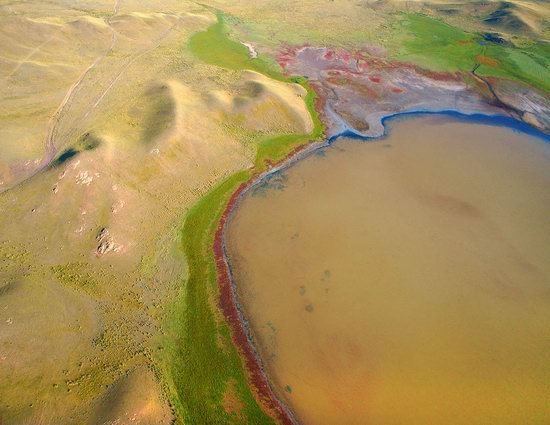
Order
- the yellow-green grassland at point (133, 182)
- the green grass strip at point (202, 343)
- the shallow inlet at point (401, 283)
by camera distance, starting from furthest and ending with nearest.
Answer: the shallow inlet at point (401, 283) → the yellow-green grassland at point (133, 182) → the green grass strip at point (202, 343)

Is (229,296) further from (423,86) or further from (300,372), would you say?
(423,86)

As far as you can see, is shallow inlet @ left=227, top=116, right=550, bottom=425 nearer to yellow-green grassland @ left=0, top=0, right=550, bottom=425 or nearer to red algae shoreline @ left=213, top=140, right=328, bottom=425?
red algae shoreline @ left=213, top=140, right=328, bottom=425

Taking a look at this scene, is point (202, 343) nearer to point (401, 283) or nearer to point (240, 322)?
point (240, 322)

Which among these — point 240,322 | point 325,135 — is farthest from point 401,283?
point 325,135

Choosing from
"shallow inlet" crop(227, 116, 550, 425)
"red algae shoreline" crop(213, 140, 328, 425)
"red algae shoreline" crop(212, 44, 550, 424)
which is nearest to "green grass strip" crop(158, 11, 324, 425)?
"red algae shoreline" crop(213, 140, 328, 425)

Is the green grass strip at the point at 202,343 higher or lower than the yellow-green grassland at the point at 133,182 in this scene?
lower

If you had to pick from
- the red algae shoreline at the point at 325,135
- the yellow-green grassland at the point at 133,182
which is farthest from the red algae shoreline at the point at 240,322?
the yellow-green grassland at the point at 133,182

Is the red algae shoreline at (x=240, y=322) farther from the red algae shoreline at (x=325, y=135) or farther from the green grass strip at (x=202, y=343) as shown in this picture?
the green grass strip at (x=202, y=343)

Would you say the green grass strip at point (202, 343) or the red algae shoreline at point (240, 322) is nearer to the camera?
the green grass strip at point (202, 343)

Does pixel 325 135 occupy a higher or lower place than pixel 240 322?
higher
